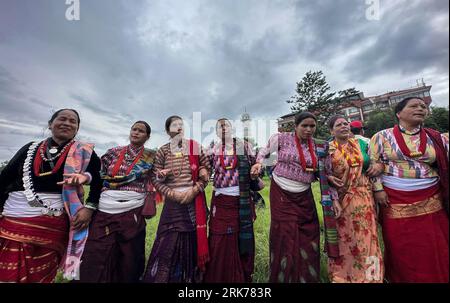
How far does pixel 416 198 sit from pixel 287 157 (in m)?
1.36

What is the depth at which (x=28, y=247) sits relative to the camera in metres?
1.78

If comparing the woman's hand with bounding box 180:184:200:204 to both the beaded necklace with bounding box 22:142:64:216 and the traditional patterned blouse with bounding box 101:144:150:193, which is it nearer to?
the traditional patterned blouse with bounding box 101:144:150:193

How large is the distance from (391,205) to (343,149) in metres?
0.78

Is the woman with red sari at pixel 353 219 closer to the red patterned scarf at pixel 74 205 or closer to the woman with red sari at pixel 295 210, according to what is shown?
the woman with red sari at pixel 295 210

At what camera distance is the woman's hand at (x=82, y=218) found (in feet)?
6.29

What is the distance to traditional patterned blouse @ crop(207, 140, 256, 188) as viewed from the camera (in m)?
2.33

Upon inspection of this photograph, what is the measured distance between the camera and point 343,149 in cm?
239

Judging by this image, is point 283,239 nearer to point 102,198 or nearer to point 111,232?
point 111,232

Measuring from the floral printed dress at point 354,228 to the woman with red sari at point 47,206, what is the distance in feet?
9.34

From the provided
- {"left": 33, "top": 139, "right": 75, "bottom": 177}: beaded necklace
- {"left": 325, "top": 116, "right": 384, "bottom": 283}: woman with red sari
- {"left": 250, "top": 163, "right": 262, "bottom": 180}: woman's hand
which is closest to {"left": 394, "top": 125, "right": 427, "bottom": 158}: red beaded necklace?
{"left": 325, "top": 116, "right": 384, "bottom": 283}: woman with red sari

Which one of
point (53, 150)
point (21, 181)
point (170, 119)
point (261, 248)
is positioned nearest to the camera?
point (21, 181)

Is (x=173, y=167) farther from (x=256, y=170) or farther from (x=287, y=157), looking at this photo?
(x=287, y=157)

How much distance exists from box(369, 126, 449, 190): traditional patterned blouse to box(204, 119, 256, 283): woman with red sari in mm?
1523

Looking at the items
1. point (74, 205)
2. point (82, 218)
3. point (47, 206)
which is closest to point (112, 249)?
point (82, 218)
